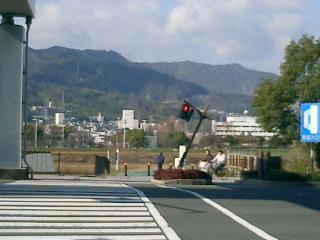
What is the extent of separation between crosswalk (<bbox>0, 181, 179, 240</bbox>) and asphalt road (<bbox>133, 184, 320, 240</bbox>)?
1.62ft

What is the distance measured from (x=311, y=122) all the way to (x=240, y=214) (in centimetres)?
1792

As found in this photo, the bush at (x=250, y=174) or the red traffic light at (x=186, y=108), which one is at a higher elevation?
the red traffic light at (x=186, y=108)

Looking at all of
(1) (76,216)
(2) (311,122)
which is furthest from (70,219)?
(2) (311,122)

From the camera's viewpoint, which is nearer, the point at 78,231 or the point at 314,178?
the point at 78,231

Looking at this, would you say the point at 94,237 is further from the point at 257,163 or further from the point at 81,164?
the point at 81,164

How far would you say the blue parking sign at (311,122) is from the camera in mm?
33750

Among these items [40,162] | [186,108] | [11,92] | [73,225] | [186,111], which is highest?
[11,92]

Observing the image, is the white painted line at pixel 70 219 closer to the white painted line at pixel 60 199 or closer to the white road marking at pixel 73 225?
the white road marking at pixel 73 225

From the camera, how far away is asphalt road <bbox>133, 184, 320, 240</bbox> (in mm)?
14570

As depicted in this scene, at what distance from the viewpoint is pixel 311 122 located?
113 feet

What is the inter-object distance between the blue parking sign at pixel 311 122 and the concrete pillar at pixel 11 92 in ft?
39.7

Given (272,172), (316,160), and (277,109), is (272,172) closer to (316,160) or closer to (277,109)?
(316,160)

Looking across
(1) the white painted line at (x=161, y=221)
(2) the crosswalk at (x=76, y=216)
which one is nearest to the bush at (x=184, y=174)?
(2) the crosswalk at (x=76, y=216)

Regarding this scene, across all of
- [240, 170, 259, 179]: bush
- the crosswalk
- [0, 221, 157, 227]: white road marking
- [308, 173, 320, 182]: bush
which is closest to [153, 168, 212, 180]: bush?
[308, 173, 320, 182]: bush
